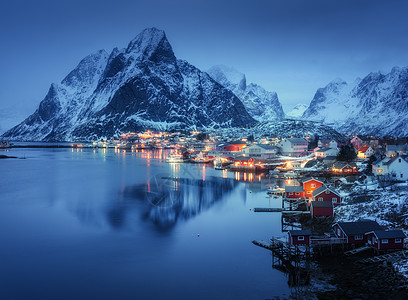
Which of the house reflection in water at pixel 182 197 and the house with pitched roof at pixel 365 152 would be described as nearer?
the house reflection in water at pixel 182 197

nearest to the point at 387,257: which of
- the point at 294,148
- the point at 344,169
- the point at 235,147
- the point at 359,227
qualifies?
the point at 359,227

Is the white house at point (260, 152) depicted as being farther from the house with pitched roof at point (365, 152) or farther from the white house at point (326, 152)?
the house with pitched roof at point (365, 152)

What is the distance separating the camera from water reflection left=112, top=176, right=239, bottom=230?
1097 inches

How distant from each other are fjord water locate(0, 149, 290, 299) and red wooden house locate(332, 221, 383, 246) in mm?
4126

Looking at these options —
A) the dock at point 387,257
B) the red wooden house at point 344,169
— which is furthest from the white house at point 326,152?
the dock at point 387,257

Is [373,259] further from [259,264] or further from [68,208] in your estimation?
[68,208]

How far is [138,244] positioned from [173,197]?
14229mm

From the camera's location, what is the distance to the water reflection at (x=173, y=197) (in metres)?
27.9

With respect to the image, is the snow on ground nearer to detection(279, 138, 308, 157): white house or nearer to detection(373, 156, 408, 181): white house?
detection(373, 156, 408, 181): white house

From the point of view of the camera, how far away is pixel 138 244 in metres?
21.4

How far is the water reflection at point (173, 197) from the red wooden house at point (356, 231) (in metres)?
11.6

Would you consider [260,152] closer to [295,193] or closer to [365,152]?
[365,152]

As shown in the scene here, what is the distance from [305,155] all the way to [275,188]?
127ft

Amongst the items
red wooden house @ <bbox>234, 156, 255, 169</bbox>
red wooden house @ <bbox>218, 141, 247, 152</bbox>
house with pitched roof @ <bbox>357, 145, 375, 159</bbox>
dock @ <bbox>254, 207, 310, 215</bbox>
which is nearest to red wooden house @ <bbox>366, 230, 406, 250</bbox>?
dock @ <bbox>254, 207, 310, 215</bbox>
